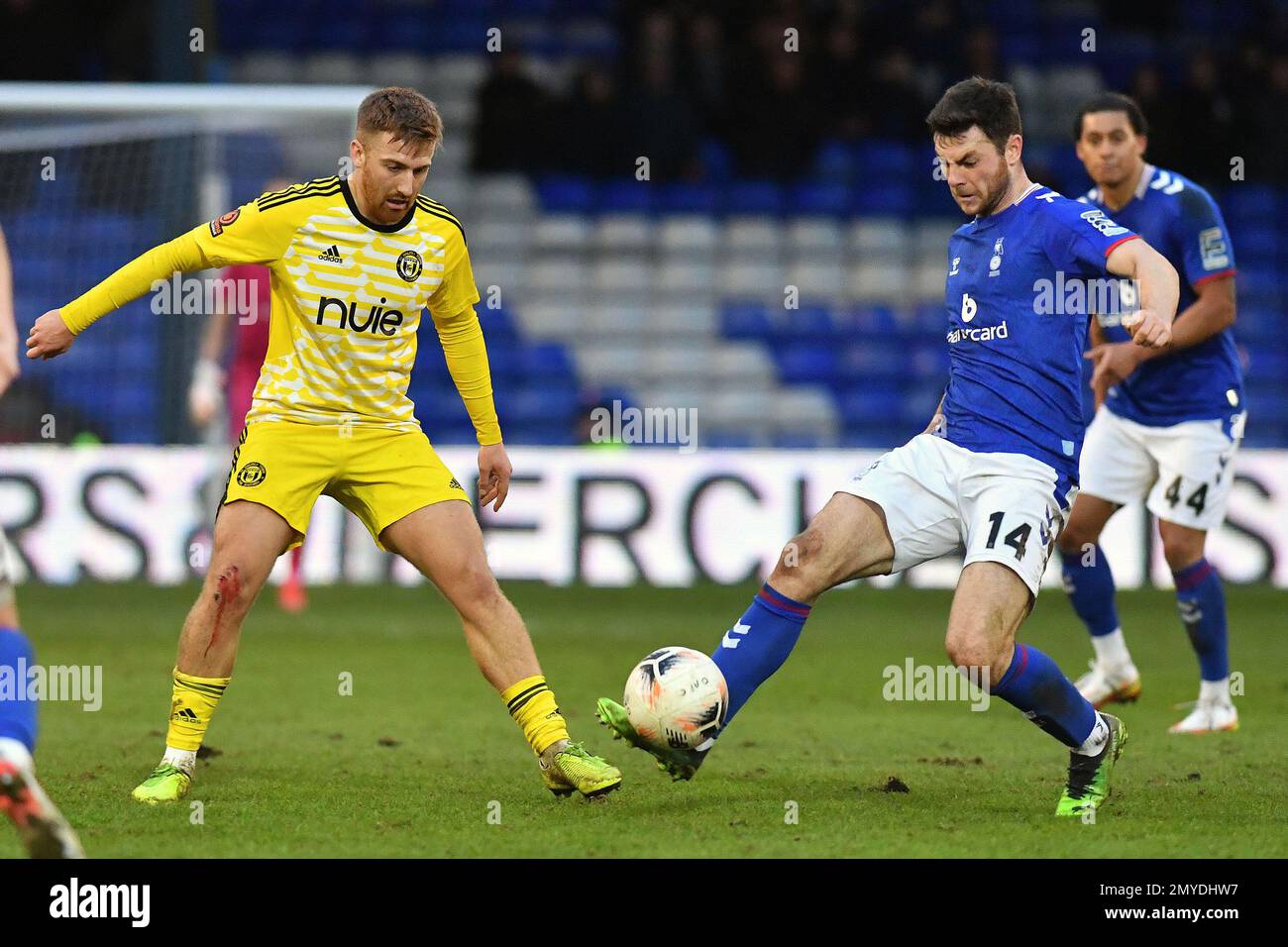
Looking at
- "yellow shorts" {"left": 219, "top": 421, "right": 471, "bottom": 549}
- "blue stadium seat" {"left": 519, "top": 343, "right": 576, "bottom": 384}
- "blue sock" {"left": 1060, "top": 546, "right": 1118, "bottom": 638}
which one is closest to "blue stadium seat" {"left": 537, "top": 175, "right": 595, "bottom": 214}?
"blue stadium seat" {"left": 519, "top": 343, "right": 576, "bottom": 384}

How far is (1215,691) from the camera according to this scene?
6.60m

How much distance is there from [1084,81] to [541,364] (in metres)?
5.91

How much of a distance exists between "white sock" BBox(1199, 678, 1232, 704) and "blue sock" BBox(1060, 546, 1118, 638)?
17.7 inches

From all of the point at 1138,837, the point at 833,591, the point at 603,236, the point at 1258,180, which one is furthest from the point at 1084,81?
the point at 1138,837

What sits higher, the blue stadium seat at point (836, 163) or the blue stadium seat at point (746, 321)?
the blue stadium seat at point (836, 163)

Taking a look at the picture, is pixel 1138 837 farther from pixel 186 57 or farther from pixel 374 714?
pixel 186 57

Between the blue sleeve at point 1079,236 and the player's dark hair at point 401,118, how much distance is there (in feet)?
5.68

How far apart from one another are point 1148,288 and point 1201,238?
2.17 m

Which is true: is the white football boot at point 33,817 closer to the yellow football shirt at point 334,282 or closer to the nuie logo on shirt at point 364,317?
the yellow football shirt at point 334,282

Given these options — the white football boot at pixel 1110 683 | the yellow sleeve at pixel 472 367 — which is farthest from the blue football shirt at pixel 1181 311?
the yellow sleeve at pixel 472 367

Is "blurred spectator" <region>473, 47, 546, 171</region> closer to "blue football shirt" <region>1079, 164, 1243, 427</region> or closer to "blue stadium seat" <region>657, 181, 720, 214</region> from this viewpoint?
"blue stadium seat" <region>657, 181, 720, 214</region>

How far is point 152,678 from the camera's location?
7.61m

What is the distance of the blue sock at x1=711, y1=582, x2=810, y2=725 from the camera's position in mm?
4898

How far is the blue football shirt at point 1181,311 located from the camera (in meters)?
6.47
